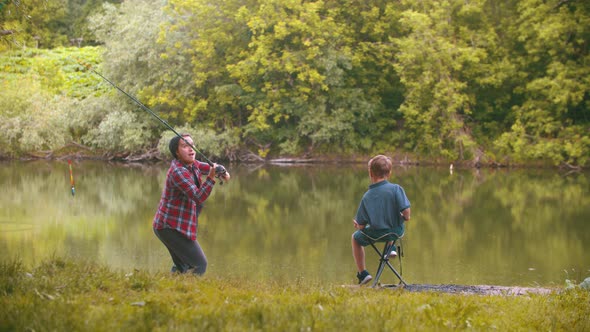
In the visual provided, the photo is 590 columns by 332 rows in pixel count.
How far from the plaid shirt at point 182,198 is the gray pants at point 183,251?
77 millimetres

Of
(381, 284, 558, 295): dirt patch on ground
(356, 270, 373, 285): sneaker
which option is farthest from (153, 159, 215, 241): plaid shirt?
(381, 284, 558, 295): dirt patch on ground

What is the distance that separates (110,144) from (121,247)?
74.1 feet

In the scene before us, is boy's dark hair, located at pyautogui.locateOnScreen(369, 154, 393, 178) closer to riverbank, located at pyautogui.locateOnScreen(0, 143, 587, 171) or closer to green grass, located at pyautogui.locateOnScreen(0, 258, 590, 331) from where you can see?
green grass, located at pyautogui.locateOnScreen(0, 258, 590, 331)

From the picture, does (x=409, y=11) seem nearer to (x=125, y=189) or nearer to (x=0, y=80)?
(x=125, y=189)

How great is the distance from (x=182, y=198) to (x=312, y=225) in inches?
349

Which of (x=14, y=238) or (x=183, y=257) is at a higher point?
(x=183, y=257)

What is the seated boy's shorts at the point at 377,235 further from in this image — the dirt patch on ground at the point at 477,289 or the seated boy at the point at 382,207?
the dirt patch on ground at the point at 477,289

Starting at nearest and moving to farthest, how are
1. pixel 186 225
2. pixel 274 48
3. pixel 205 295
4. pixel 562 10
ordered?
pixel 205 295 → pixel 186 225 → pixel 562 10 → pixel 274 48

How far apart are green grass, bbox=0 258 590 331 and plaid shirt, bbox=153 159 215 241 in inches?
22.5

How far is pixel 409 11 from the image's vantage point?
3117 cm

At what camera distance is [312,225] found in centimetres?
1558

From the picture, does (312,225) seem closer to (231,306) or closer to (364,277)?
(364,277)

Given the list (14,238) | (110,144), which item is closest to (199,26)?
(110,144)

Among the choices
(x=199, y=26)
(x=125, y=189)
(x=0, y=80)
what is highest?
(x=199, y=26)
